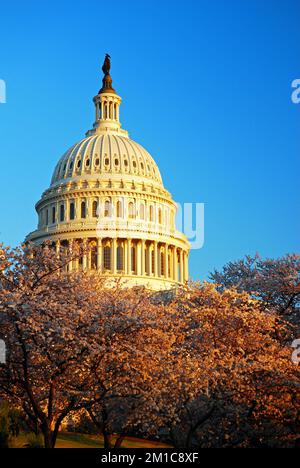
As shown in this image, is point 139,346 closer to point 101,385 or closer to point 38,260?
point 101,385

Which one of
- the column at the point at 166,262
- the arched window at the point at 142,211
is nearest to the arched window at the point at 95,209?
the arched window at the point at 142,211

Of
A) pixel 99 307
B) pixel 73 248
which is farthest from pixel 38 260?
pixel 99 307

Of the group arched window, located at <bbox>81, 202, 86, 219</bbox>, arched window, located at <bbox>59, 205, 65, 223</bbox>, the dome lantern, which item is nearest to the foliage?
arched window, located at <bbox>81, 202, 86, 219</bbox>

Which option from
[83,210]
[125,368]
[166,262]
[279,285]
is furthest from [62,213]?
[125,368]

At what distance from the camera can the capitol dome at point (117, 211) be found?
113 m

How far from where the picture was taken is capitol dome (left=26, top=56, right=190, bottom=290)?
11338cm

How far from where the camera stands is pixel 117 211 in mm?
117938

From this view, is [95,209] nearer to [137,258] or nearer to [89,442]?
[137,258]

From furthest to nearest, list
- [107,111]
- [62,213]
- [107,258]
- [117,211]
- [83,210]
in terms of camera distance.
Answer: [107,111] < [62,213] < [117,211] < [83,210] < [107,258]

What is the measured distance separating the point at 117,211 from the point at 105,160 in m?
8.73

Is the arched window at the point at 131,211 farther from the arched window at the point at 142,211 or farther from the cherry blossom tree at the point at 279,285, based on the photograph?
the cherry blossom tree at the point at 279,285

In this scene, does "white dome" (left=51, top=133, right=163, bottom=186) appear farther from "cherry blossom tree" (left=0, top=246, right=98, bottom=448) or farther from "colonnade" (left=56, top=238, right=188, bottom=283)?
"cherry blossom tree" (left=0, top=246, right=98, bottom=448)

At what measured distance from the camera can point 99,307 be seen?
106 ft
